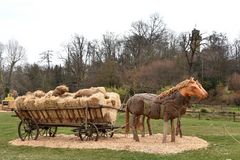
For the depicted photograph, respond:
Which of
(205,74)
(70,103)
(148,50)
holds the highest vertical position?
(148,50)

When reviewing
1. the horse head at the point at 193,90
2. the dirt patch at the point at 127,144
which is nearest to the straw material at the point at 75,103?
the dirt patch at the point at 127,144

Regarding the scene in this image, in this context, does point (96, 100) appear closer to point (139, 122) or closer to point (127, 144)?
point (127, 144)

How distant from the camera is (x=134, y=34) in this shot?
240ft

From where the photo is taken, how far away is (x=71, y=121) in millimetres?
17625

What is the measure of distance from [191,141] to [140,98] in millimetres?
2576

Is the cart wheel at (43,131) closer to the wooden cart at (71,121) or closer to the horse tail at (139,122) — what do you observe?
the wooden cart at (71,121)

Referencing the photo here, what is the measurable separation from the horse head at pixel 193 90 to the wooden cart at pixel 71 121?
10.4 ft

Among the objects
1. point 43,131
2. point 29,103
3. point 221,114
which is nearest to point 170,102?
point 29,103

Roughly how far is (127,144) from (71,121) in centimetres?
314

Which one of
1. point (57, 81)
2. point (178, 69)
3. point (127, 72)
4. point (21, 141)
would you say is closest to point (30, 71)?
point (57, 81)

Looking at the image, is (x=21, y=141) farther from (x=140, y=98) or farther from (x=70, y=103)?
(x=140, y=98)

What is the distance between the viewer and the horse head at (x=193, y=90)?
1519 cm

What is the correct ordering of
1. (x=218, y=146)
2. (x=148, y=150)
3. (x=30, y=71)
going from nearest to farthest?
(x=148, y=150)
(x=218, y=146)
(x=30, y=71)

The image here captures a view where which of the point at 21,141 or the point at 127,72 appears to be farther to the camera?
the point at 127,72
